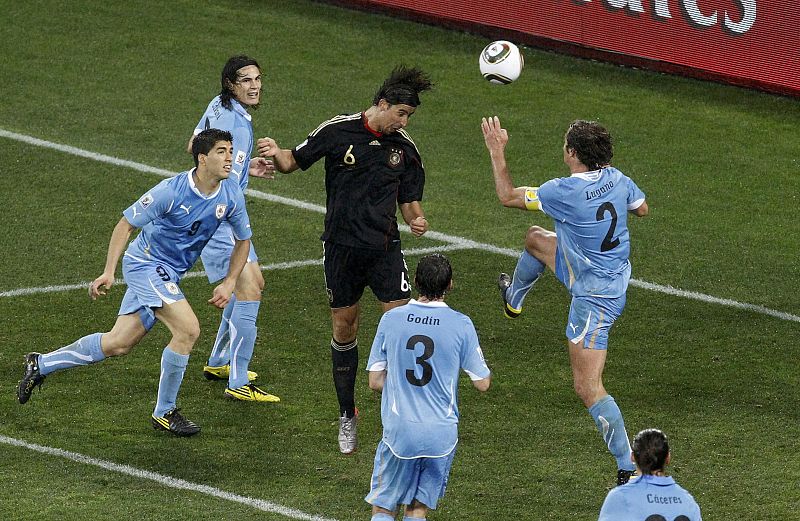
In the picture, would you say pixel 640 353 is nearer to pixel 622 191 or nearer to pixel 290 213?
pixel 622 191

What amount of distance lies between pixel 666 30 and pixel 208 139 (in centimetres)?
1001

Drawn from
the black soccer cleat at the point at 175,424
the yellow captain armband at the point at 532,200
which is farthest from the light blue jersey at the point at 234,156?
the yellow captain armband at the point at 532,200

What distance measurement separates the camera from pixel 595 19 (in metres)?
18.8

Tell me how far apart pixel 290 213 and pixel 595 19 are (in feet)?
20.3

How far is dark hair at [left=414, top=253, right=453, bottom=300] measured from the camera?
24.9ft

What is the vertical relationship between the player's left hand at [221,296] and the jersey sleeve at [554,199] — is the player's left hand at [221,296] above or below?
below

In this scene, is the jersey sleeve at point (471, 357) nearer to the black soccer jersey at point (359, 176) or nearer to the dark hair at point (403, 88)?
the black soccer jersey at point (359, 176)

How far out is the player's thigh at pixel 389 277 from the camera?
9602 millimetres

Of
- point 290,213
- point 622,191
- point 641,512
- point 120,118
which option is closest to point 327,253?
point 622,191

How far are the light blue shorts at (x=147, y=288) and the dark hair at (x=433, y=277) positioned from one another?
2564mm

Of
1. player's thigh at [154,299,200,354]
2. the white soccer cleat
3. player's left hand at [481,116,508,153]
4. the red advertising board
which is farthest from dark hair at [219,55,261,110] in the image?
the red advertising board

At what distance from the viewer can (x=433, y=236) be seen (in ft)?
46.1

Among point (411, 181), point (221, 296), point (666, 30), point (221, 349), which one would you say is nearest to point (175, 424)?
point (221, 296)

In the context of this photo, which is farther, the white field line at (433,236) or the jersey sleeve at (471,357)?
the white field line at (433,236)
